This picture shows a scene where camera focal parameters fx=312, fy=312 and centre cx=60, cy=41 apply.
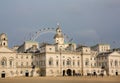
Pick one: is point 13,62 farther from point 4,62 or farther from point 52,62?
point 52,62

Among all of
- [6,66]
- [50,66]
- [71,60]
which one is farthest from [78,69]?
[6,66]

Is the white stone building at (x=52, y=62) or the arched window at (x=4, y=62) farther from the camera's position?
the white stone building at (x=52, y=62)

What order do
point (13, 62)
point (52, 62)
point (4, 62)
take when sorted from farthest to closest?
1. point (52, 62)
2. point (13, 62)
3. point (4, 62)

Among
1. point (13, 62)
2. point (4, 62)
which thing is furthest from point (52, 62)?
point (4, 62)

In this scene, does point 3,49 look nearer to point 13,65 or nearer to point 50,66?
point 13,65

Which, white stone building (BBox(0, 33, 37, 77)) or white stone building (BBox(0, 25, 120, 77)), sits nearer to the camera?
white stone building (BBox(0, 33, 37, 77))

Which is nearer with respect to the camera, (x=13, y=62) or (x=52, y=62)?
(x=13, y=62)

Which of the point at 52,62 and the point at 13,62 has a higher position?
the point at 13,62

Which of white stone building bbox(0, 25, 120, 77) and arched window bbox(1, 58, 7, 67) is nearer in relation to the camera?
arched window bbox(1, 58, 7, 67)

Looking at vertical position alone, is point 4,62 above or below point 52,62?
above

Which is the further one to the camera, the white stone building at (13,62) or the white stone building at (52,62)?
the white stone building at (52,62)

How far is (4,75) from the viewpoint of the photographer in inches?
3944

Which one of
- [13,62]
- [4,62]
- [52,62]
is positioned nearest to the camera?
[4,62]

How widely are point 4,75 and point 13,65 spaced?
441cm
